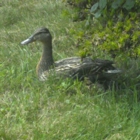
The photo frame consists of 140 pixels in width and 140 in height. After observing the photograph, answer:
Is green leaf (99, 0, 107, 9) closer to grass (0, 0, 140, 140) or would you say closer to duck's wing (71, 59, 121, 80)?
grass (0, 0, 140, 140)

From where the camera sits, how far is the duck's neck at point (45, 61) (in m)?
6.39

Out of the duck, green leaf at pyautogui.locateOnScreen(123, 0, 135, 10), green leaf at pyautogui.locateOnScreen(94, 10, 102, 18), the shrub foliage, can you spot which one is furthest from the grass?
green leaf at pyautogui.locateOnScreen(123, 0, 135, 10)

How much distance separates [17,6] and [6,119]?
4878 millimetres

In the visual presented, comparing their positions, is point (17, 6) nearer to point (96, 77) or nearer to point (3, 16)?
point (3, 16)

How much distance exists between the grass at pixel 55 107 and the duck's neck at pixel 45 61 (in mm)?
142

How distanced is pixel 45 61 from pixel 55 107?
1040 millimetres

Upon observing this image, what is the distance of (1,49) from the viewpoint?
7473 mm

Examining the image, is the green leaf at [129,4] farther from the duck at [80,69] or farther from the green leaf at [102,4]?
the duck at [80,69]

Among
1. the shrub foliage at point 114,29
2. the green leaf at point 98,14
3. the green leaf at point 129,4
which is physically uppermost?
the green leaf at point 129,4

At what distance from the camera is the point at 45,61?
6465 millimetres

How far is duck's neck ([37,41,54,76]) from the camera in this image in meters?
6.39

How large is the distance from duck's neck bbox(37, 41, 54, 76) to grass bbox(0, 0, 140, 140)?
14cm

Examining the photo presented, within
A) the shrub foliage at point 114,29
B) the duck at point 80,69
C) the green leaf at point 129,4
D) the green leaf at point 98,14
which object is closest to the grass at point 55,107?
the duck at point 80,69

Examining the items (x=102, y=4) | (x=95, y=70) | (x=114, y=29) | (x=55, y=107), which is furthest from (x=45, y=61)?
(x=102, y=4)
